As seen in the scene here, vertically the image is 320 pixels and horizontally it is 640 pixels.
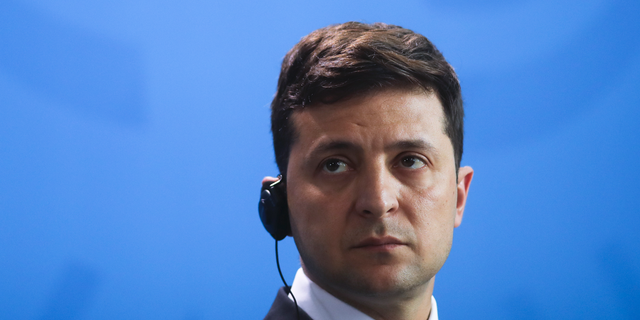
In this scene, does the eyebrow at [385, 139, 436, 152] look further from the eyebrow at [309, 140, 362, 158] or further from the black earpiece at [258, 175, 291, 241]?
the black earpiece at [258, 175, 291, 241]

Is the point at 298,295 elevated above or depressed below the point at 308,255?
below

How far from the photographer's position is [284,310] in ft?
4.77

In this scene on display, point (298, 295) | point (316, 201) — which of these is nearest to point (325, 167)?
point (316, 201)

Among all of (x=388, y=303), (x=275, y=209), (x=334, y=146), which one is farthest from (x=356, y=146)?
(x=388, y=303)

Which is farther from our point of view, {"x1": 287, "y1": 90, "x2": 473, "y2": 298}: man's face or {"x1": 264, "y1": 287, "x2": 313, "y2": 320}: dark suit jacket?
{"x1": 264, "y1": 287, "x2": 313, "y2": 320}: dark suit jacket

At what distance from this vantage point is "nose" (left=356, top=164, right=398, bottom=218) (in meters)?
1.27

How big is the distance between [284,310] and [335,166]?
0.42 meters

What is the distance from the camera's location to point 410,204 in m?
1.33

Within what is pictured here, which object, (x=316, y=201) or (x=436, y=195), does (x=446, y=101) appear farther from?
(x=316, y=201)

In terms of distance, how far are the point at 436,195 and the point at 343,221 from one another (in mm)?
262

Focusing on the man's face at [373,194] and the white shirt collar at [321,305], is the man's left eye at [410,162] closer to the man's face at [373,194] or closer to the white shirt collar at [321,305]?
the man's face at [373,194]

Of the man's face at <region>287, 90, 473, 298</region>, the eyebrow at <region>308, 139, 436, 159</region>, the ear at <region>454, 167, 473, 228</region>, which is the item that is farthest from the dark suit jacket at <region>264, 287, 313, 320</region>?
the ear at <region>454, 167, 473, 228</region>

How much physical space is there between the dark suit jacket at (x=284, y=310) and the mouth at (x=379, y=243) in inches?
11.3

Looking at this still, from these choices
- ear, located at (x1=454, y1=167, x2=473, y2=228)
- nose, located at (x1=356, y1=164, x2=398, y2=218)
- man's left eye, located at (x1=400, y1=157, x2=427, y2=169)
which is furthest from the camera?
ear, located at (x1=454, y1=167, x2=473, y2=228)
